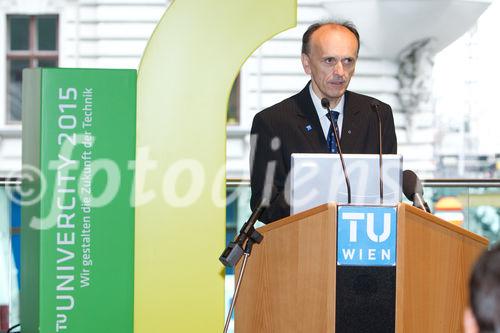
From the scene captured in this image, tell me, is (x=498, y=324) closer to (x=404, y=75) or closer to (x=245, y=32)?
(x=245, y=32)

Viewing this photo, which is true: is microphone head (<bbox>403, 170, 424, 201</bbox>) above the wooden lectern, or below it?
above

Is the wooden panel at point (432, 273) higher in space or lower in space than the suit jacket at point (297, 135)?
lower

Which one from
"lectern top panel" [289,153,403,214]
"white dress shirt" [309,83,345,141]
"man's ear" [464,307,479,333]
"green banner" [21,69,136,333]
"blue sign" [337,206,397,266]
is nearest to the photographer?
"man's ear" [464,307,479,333]

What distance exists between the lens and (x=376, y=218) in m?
2.28

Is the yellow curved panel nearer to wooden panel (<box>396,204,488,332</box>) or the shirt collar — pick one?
the shirt collar

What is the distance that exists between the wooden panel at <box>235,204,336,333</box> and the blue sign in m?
0.03

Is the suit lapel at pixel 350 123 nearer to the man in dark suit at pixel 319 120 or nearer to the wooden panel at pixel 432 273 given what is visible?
the man in dark suit at pixel 319 120

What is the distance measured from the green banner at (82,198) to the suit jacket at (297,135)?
61 centimetres

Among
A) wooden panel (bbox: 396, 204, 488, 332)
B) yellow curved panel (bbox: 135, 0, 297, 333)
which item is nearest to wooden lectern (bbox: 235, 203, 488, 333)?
wooden panel (bbox: 396, 204, 488, 332)

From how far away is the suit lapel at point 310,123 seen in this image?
2922 millimetres

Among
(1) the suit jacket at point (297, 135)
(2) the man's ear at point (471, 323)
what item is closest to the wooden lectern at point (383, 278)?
(1) the suit jacket at point (297, 135)

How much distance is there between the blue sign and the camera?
2275 mm

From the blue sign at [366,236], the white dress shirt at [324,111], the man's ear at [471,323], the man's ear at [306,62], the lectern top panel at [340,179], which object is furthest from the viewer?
the man's ear at [306,62]

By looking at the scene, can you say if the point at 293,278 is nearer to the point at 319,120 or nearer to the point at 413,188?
the point at 413,188
